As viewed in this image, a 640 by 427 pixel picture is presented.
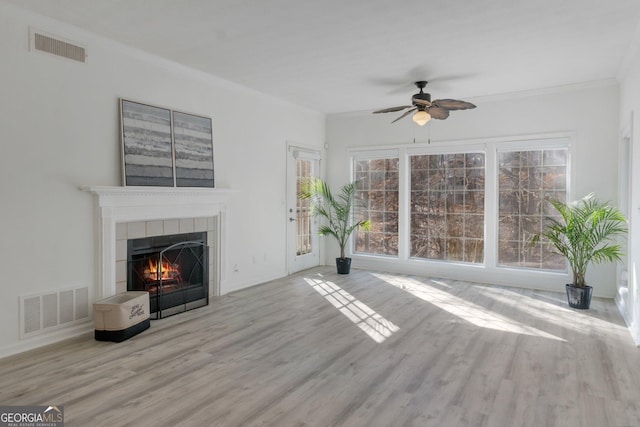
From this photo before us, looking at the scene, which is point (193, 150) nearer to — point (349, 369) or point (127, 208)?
point (127, 208)

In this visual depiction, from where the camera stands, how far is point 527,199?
5.75 m

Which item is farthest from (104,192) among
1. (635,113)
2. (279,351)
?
(635,113)

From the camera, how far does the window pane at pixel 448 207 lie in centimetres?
616

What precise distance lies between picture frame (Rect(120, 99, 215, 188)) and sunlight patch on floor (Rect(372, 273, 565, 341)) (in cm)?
304

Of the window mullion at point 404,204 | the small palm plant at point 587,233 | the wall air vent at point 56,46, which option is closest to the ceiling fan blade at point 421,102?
the window mullion at point 404,204

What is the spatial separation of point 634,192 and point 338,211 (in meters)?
4.01

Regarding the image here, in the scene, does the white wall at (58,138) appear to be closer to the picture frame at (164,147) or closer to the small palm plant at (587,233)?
the picture frame at (164,147)

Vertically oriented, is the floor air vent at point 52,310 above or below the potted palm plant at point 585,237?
below

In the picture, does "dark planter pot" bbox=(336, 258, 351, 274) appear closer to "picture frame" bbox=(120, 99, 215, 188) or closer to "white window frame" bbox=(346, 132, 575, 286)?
"white window frame" bbox=(346, 132, 575, 286)

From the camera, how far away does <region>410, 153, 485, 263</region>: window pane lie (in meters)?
6.16

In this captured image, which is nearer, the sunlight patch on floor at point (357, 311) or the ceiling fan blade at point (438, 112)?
the sunlight patch on floor at point (357, 311)

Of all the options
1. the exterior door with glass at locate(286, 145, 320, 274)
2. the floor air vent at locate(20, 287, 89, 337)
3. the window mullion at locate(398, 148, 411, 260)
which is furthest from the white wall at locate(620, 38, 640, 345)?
the floor air vent at locate(20, 287, 89, 337)

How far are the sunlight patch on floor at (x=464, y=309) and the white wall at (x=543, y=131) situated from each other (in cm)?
81

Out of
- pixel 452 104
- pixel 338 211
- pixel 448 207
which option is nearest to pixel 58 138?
pixel 452 104
